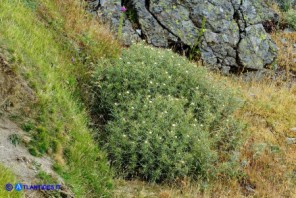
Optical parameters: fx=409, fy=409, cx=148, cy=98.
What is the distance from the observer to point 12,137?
440 cm

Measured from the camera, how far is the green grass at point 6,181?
349 centimetres

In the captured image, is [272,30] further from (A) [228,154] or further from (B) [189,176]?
(B) [189,176]

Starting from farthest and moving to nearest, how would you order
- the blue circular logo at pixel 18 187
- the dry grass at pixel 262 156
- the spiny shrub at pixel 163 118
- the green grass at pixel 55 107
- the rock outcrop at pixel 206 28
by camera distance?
1. the rock outcrop at pixel 206 28
2. the spiny shrub at pixel 163 118
3. the dry grass at pixel 262 156
4. the green grass at pixel 55 107
5. the blue circular logo at pixel 18 187

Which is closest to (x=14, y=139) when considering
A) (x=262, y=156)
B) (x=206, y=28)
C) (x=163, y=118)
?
(x=163, y=118)

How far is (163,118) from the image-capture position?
241 inches

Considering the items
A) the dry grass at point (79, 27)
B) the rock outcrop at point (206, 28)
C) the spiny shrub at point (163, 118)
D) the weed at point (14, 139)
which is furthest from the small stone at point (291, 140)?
the weed at point (14, 139)

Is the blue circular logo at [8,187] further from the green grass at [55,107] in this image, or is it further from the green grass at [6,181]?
the green grass at [55,107]

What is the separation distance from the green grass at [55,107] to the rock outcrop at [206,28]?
3.01 meters

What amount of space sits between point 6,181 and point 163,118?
9.64 ft

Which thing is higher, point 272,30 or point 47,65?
point 272,30

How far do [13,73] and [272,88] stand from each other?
654 cm

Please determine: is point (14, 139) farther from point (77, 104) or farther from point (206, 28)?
point (206, 28)

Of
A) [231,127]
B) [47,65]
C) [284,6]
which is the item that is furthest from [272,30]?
[47,65]

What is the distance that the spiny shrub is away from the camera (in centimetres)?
572
